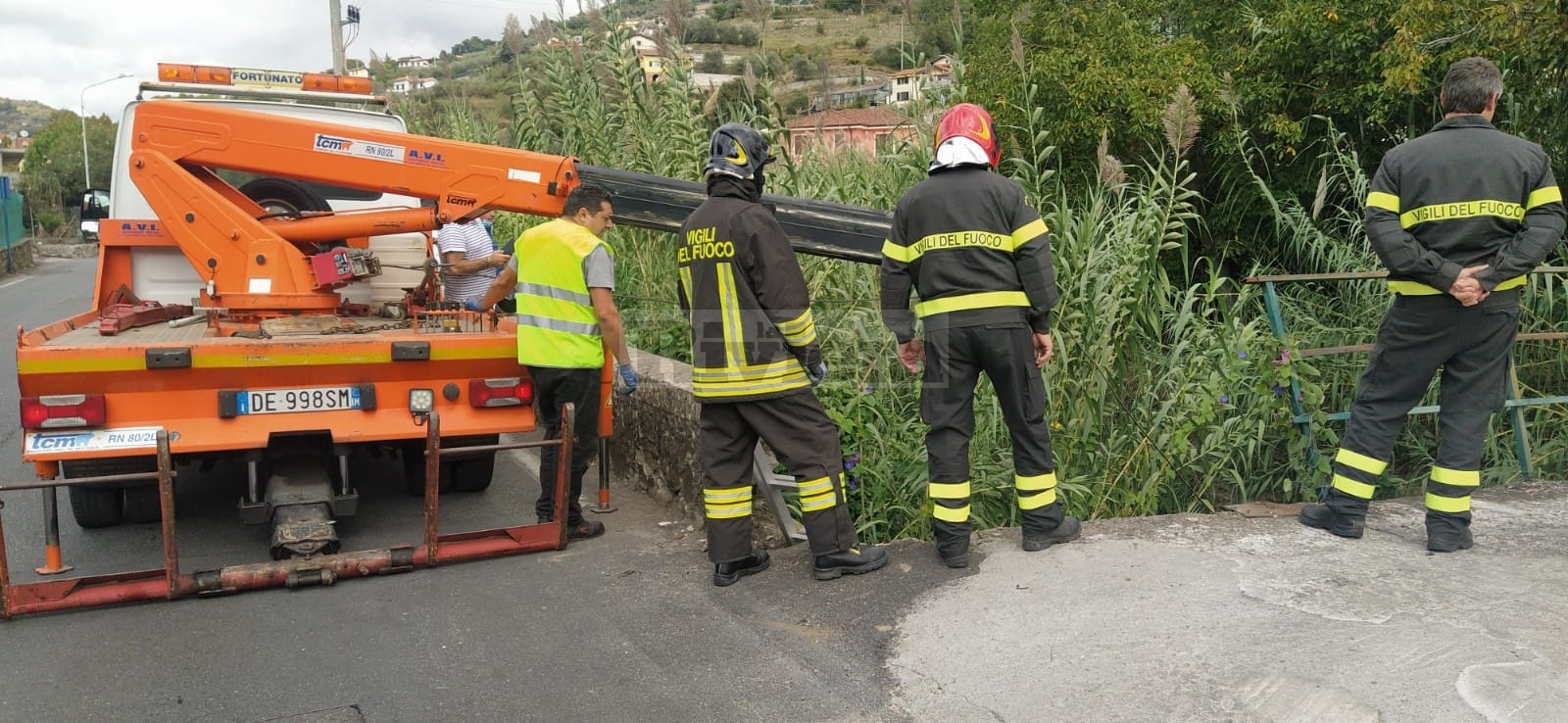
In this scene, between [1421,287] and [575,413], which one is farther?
[575,413]

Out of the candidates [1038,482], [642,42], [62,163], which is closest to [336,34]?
[642,42]

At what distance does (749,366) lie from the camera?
4590 millimetres

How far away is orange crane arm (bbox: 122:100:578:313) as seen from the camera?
19.2ft

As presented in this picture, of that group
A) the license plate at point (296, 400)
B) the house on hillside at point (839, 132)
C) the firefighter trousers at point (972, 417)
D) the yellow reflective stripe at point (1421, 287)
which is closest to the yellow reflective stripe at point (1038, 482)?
the firefighter trousers at point (972, 417)

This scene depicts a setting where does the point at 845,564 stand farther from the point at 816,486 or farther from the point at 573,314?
the point at 573,314

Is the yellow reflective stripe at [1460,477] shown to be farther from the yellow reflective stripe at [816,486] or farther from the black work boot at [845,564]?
the yellow reflective stripe at [816,486]

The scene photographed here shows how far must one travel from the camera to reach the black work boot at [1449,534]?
452 centimetres

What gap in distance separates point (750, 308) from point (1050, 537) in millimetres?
1591

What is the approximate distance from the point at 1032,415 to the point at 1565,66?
17.7 feet

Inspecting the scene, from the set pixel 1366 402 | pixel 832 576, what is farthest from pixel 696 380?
pixel 1366 402

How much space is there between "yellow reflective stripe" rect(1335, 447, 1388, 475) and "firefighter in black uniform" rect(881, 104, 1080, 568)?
119 centimetres

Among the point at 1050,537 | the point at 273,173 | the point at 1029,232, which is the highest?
the point at 273,173

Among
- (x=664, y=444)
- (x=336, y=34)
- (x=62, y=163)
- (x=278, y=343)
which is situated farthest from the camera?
(x=62, y=163)

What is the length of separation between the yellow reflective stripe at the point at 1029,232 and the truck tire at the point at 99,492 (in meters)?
4.17
